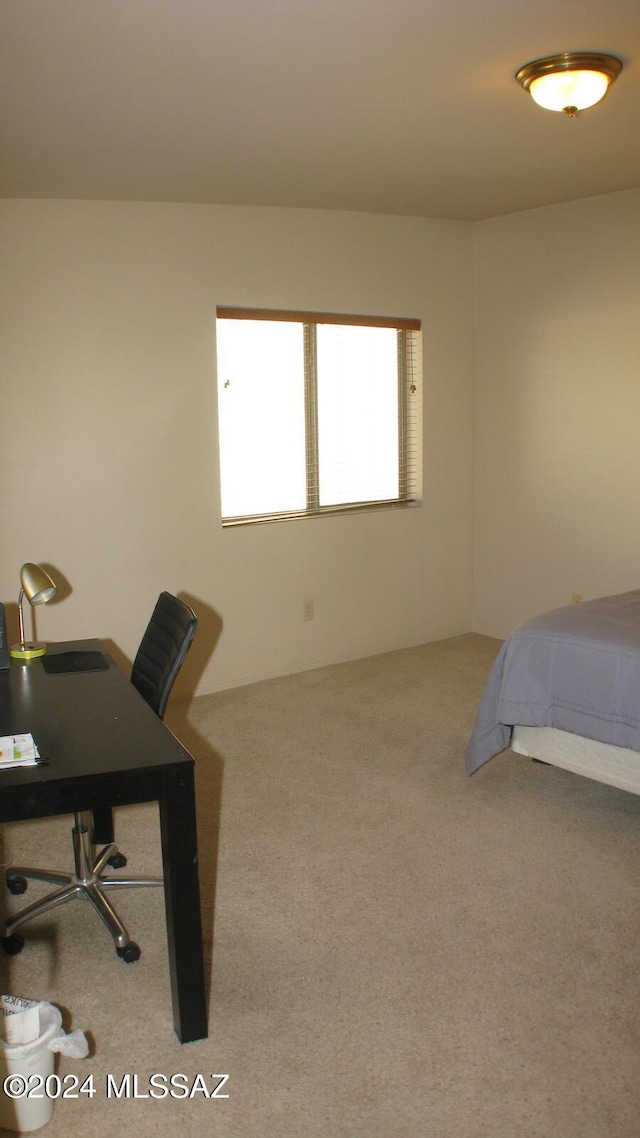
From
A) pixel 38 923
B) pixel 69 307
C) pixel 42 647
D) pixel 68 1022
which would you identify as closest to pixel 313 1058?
pixel 68 1022

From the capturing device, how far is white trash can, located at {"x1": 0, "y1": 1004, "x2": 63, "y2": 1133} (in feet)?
6.48

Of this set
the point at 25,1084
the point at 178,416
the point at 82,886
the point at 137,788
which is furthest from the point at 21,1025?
the point at 178,416

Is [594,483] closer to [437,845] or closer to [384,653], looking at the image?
[384,653]

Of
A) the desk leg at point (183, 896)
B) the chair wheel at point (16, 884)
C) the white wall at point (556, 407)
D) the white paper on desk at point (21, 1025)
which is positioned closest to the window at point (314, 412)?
the white wall at point (556, 407)

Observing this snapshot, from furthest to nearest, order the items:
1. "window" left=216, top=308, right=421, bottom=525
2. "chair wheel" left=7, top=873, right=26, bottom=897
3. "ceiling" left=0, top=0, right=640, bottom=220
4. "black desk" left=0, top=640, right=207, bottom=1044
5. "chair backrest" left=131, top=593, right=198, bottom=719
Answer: "window" left=216, top=308, right=421, bottom=525 < "chair wheel" left=7, top=873, right=26, bottom=897 < "chair backrest" left=131, top=593, right=198, bottom=719 < "ceiling" left=0, top=0, right=640, bottom=220 < "black desk" left=0, top=640, right=207, bottom=1044

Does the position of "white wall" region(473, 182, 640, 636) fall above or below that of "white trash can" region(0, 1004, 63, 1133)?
above

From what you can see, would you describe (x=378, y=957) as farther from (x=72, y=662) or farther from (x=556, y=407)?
(x=556, y=407)

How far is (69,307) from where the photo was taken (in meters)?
4.30

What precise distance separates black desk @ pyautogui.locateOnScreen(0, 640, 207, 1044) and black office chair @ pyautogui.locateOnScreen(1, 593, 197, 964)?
0.28 meters

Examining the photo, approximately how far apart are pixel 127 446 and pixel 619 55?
272cm

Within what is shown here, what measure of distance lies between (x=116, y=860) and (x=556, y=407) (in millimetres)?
3577

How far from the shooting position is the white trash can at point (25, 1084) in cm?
198

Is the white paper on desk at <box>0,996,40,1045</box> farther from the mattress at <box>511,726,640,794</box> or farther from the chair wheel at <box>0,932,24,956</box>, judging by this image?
the mattress at <box>511,726,640,794</box>

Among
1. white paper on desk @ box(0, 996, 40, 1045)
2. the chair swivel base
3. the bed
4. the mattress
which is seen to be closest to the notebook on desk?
the chair swivel base
